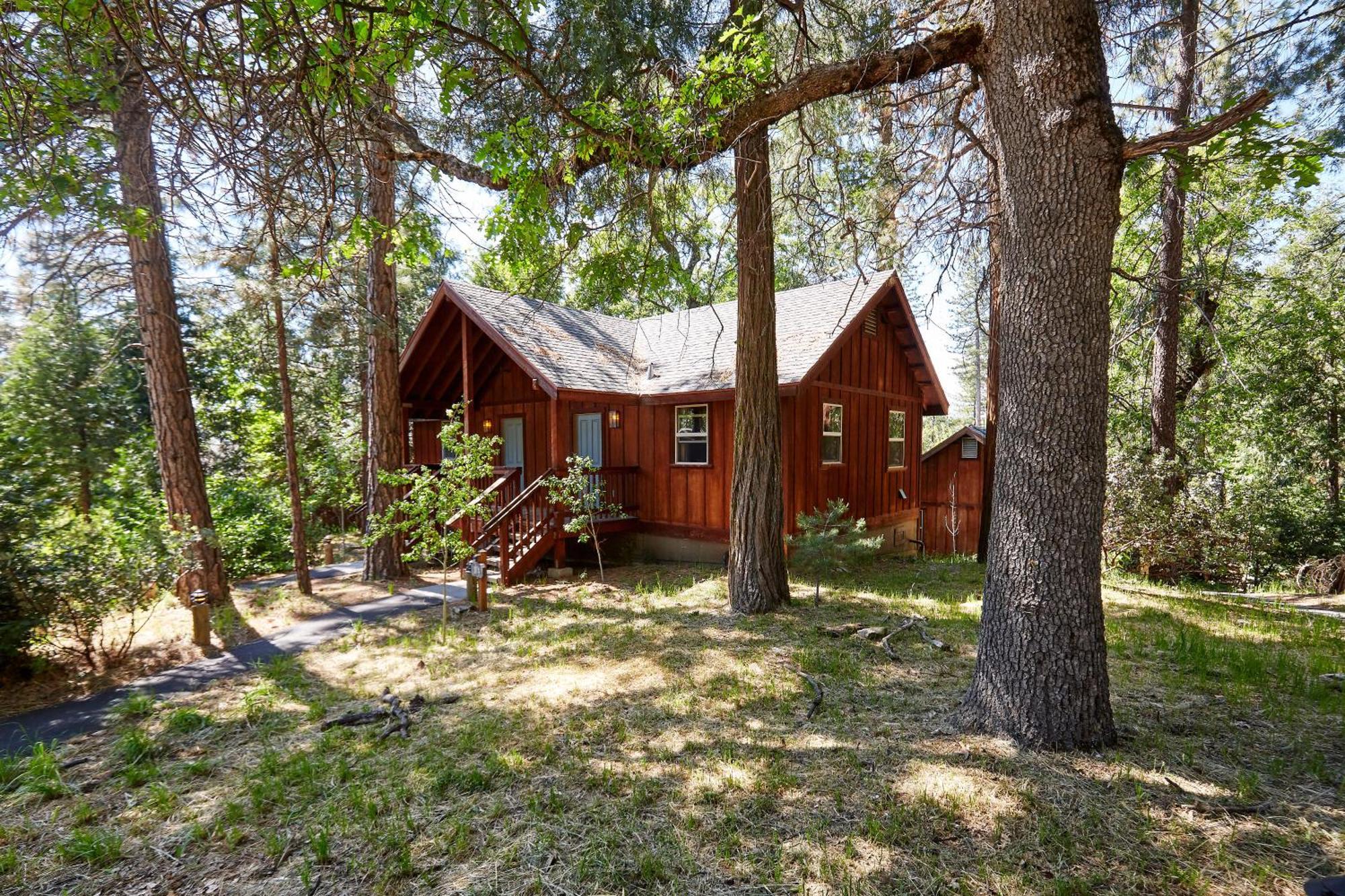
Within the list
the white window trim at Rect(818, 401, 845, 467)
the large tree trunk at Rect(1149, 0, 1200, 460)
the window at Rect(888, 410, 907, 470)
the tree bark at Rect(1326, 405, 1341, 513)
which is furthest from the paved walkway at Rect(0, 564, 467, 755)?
the tree bark at Rect(1326, 405, 1341, 513)

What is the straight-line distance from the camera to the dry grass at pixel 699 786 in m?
2.57

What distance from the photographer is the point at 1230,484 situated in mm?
13953

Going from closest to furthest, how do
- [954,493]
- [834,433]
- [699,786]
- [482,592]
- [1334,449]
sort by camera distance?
[699,786]
[482,592]
[834,433]
[1334,449]
[954,493]

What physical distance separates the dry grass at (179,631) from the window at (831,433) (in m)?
7.58

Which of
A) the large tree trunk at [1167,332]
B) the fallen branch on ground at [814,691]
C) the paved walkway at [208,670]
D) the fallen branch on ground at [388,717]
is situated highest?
the large tree trunk at [1167,332]

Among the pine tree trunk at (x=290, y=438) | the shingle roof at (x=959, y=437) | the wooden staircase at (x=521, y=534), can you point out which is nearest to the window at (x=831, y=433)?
the wooden staircase at (x=521, y=534)

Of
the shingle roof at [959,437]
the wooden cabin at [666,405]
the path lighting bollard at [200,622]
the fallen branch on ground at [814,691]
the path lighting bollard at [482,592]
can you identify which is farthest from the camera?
the shingle roof at [959,437]

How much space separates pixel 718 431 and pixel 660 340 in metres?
3.83

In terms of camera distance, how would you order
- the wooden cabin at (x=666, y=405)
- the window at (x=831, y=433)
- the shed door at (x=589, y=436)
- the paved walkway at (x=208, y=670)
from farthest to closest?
1. the shed door at (x=589, y=436)
2. the window at (x=831, y=433)
3. the wooden cabin at (x=666, y=405)
4. the paved walkway at (x=208, y=670)

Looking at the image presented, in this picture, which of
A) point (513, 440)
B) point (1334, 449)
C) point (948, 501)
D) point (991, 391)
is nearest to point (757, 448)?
point (991, 391)

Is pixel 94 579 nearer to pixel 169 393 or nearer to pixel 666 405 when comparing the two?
pixel 169 393

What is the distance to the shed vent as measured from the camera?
12.2 metres

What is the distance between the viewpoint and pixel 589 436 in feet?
40.3

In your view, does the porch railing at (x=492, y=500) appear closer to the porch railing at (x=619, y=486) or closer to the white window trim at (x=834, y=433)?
the porch railing at (x=619, y=486)
